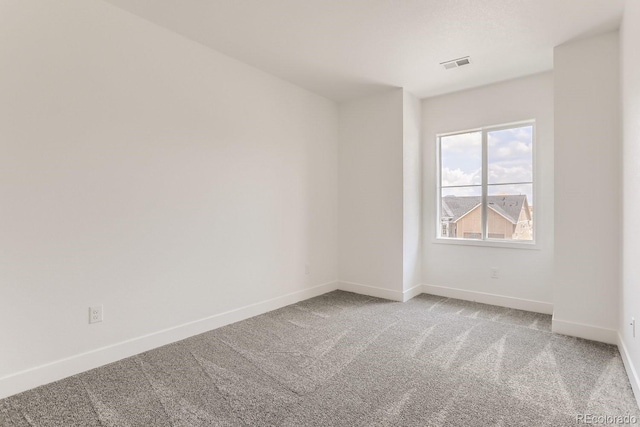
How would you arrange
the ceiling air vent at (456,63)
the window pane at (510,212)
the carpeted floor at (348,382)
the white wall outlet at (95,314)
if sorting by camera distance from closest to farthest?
the carpeted floor at (348,382) < the white wall outlet at (95,314) < the ceiling air vent at (456,63) < the window pane at (510,212)

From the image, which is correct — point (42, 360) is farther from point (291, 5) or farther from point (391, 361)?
point (291, 5)

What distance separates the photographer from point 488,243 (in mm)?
3975

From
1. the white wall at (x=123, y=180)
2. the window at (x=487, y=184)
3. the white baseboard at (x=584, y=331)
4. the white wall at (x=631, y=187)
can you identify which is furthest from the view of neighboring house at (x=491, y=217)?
the white wall at (x=123, y=180)

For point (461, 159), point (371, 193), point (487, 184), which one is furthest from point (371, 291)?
point (461, 159)

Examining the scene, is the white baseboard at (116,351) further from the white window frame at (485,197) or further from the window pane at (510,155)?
the window pane at (510,155)

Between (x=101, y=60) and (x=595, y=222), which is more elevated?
(x=101, y=60)

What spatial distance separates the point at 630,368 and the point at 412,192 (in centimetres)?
261

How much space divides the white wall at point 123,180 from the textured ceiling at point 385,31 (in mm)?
322

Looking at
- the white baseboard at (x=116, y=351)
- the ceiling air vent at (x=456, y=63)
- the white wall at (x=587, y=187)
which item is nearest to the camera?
the white baseboard at (x=116, y=351)

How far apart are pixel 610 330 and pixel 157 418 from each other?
11.4ft

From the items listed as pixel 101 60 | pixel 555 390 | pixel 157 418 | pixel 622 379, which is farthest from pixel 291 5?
pixel 622 379

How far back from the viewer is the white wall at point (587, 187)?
8.96ft

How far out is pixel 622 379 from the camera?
2.18 metres

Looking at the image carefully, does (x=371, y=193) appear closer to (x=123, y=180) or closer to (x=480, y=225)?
(x=480, y=225)
